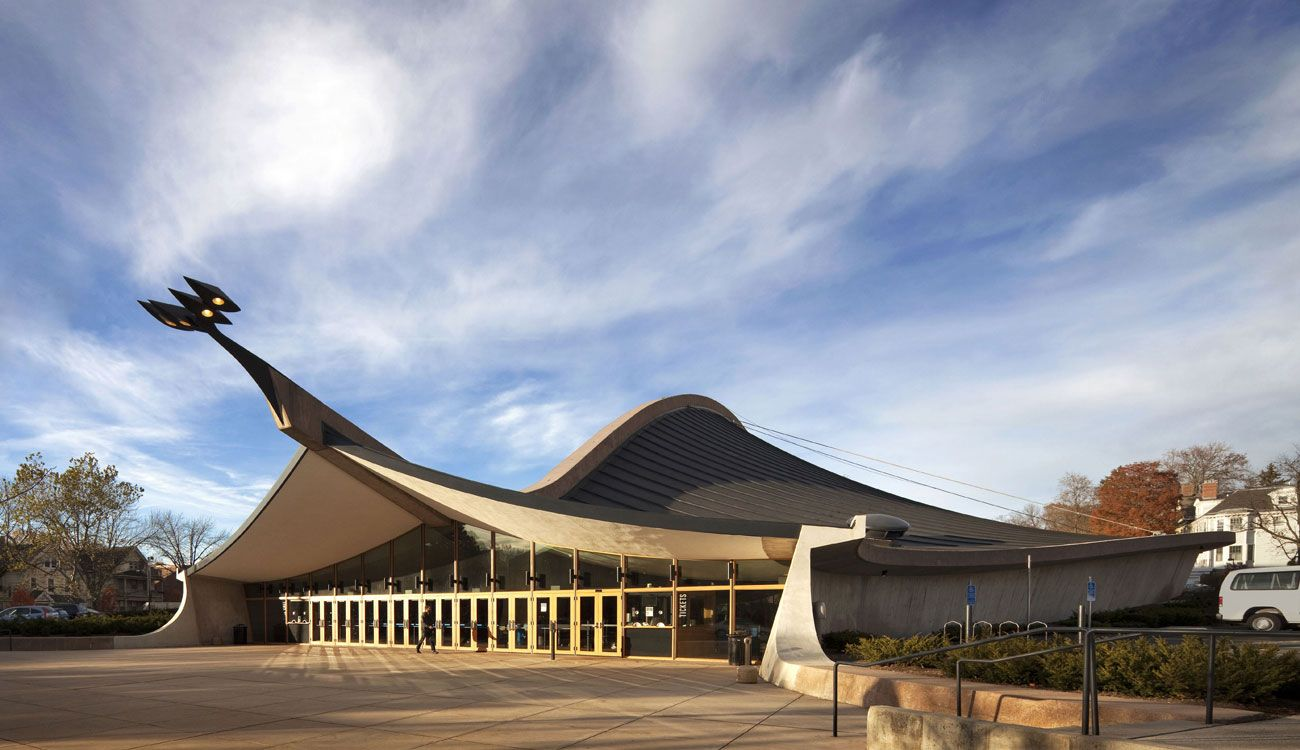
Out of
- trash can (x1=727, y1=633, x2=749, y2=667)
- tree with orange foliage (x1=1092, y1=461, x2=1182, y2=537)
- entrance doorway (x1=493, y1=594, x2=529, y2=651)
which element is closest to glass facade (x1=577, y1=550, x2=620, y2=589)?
entrance doorway (x1=493, y1=594, x2=529, y2=651)

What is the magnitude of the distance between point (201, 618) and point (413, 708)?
2254cm

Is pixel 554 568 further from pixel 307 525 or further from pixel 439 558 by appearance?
pixel 307 525

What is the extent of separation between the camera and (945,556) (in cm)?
1869

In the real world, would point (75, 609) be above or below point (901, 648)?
below

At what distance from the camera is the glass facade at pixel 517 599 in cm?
1956

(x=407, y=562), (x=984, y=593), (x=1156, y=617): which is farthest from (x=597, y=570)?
(x=1156, y=617)

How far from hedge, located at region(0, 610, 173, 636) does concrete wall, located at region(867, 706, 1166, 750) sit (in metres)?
30.3

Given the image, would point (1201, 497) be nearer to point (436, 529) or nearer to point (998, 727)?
point (436, 529)

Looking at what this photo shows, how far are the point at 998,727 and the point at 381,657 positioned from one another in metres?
18.5

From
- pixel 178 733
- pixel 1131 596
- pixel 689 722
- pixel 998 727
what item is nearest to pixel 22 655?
pixel 178 733

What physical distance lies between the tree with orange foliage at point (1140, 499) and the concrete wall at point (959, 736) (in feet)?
185

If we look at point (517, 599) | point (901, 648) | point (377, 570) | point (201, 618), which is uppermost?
point (901, 648)

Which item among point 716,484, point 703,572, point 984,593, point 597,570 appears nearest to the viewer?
point 703,572

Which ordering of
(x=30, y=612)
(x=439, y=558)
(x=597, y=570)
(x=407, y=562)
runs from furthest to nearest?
(x=30, y=612), (x=407, y=562), (x=439, y=558), (x=597, y=570)
